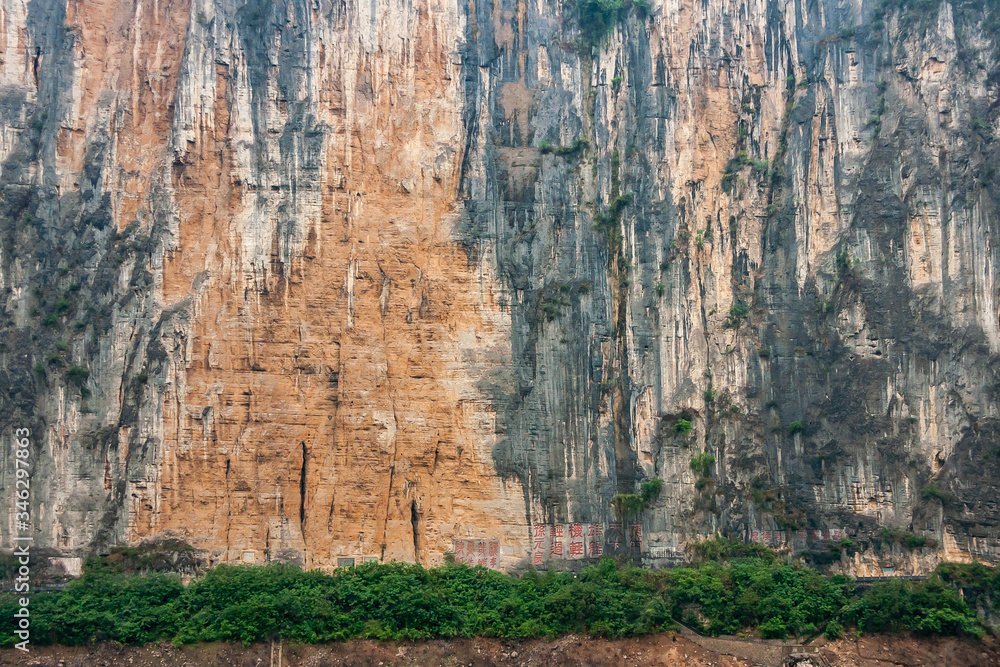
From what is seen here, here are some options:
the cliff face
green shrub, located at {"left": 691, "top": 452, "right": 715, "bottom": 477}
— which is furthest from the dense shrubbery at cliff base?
green shrub, located at {"left": 691, "top": 452, "right": 715, "bottom": 477}

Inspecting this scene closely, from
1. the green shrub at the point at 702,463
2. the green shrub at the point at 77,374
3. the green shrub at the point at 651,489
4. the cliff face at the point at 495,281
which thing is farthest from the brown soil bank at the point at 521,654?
the green shrub at the point at 77,374

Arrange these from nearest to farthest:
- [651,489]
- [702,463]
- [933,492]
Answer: [933,492] < [651,489] < [702,463]

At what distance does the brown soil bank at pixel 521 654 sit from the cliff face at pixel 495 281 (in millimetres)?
1695

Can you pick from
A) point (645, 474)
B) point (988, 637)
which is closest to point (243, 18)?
point (645, 474)

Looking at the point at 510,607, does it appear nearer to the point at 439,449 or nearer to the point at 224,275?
the point at 439,449

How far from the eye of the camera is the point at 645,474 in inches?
653

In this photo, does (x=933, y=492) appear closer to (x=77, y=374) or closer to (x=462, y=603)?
(x=462, y=603)

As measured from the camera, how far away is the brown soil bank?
14078 millimetres

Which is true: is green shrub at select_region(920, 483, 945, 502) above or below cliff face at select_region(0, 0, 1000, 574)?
below

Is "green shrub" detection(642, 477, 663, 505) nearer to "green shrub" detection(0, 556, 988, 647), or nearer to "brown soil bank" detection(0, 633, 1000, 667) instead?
"green shrub" detection(0, 556, 988, 647)

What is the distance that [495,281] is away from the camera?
1694 cm

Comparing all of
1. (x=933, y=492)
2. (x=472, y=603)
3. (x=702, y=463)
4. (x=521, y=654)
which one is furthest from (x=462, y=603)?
(x=933, y=492)

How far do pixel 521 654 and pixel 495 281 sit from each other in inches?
258

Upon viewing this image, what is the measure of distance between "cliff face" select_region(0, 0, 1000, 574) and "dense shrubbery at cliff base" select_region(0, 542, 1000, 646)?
690 millimetres
